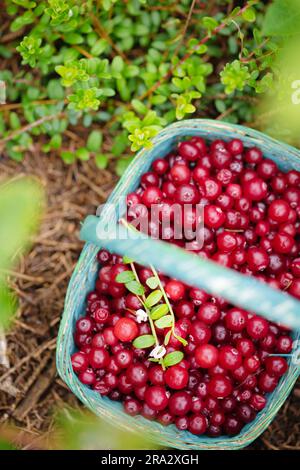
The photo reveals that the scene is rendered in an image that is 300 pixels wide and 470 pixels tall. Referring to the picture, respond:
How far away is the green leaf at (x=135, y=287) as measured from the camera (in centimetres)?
230

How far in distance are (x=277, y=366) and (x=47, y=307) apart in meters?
1.34

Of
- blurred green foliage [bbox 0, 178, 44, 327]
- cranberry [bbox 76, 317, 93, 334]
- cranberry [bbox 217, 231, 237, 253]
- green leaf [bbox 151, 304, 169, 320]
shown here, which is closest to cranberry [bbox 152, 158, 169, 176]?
cranberry [bbox 217, 231, 237, 253]

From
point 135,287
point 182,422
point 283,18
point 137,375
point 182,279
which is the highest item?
point 283,18

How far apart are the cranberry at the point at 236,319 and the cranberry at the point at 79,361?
2.19ft

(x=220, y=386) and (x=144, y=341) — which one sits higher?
(x=144, y=341)

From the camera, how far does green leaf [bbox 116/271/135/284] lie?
2332 mm

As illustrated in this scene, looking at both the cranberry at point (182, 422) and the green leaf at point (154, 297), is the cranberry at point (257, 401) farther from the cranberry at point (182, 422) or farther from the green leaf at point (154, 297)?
the green leaf at point (154, 297)

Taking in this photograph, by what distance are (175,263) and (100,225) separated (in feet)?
1.59

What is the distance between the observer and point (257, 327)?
7.62ft

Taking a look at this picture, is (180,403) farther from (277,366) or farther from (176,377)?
(277,366)

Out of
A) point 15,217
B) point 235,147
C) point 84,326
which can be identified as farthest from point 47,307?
point 15,217

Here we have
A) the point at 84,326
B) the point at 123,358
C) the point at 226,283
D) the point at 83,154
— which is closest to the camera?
the point at 226,283

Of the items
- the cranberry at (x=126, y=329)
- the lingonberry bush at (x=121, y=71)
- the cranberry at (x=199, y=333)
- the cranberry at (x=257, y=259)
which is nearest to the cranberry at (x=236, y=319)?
the cranberry at (x=199, y=333)
